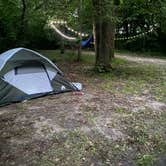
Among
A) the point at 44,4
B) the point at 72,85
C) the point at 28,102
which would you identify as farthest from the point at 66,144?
the point at 44,4

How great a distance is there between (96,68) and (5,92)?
3.65 m

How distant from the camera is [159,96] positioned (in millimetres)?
7234

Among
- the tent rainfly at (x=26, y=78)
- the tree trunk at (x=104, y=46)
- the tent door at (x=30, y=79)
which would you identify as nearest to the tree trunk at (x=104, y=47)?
the tree trunk at (x=104, y=46)

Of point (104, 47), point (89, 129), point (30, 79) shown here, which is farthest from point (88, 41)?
point (89, 129)

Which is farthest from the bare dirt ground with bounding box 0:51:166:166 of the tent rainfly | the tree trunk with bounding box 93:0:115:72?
the tree trunk with bounding box 93:0:115:72

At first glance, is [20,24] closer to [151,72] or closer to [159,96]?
[151,72]

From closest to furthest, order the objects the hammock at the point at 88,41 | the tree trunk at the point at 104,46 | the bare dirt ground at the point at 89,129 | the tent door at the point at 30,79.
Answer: the bare dirt ground at the point at 89,129 → the tent door at the point at 30,79 → the tree trunk at the point at 104,46 → the hammock at the point at 88,41

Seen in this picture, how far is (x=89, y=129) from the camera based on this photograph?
206 inches

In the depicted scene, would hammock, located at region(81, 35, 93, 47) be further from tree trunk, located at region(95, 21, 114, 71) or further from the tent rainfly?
the tent rainfly

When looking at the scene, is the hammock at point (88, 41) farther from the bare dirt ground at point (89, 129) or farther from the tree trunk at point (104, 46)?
the bare dirt ground at point (89, 129)

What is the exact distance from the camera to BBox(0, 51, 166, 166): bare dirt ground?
448 cm

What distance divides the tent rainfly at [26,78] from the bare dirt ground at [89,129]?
0.21 metres

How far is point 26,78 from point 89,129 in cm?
221

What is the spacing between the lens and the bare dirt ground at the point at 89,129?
4.48m
